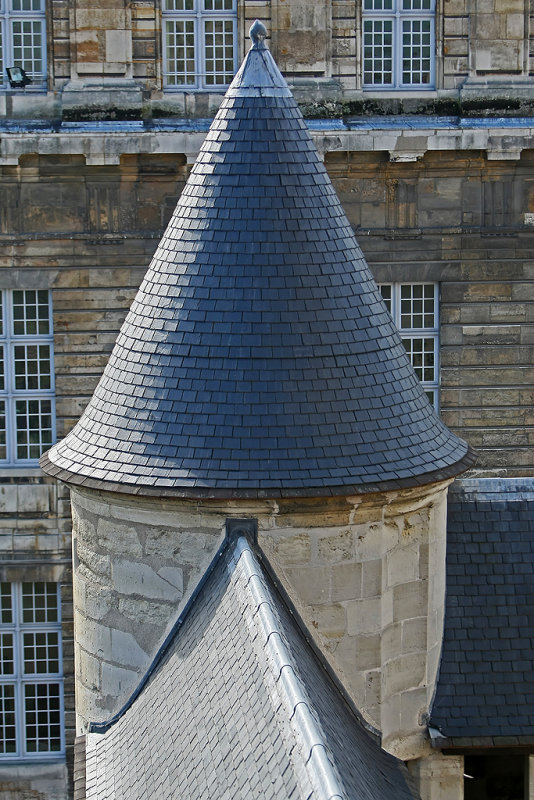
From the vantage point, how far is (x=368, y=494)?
8.27 meters

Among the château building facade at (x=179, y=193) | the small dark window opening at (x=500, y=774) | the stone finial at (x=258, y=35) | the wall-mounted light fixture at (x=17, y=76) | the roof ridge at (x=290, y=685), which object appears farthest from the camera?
the château building facade at (x=179, y=193)

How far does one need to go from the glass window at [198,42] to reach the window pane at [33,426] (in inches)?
205

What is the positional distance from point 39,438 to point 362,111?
6909mm

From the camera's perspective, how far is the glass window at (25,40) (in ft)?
67.2

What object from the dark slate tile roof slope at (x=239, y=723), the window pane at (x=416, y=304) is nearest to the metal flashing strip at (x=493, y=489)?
the dark slate tile roof slope at (x=239, y=723)

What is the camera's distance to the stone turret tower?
8297 millimetres

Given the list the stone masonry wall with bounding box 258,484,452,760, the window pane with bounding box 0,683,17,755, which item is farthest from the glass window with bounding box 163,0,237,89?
the stone masonry wall with bounding box 258,484,452,760

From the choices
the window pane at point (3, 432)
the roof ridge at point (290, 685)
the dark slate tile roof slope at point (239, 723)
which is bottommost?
the window pane at point (3, 432)

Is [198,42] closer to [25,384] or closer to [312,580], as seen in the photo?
[25,384]

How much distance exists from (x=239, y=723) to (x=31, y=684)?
49.5ft

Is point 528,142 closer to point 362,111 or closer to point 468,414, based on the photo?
point 362,111

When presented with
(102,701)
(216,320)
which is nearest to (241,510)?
(216,320)

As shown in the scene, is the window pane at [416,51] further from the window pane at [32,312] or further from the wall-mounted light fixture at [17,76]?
the window pane at [32,312]

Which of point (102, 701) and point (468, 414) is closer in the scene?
point (102, 701)
